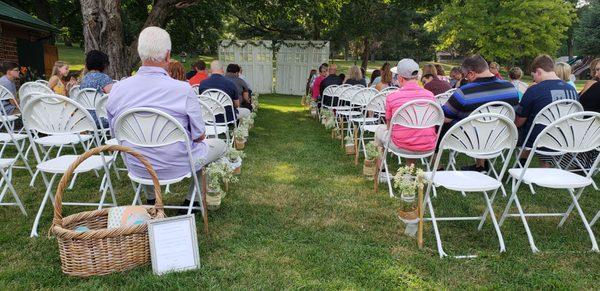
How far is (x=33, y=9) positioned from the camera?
794 inches

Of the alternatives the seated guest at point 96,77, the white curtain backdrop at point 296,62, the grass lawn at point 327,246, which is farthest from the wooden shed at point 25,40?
the grass lawn at point 327,246

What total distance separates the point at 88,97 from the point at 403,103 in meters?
3.62

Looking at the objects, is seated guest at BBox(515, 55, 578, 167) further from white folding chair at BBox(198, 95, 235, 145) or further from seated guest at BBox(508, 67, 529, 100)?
white folding chair at BBox(198, 95, 235, 145)

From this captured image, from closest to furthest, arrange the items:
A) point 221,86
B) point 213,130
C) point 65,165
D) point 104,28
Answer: point 65,165
point 213,130
point 221,86
point 104,28

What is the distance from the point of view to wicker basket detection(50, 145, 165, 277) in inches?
94.7

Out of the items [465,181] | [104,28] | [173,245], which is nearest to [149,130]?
[173,245]

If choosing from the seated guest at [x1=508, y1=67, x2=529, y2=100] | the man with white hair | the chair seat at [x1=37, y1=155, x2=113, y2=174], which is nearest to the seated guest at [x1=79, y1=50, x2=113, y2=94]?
the chair seat at [x1=37, y1=155, x2=113, y2=174]

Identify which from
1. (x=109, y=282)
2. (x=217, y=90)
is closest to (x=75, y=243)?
(x=109, y=282)

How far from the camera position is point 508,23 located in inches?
880

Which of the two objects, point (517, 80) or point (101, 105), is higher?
point (517, 80)

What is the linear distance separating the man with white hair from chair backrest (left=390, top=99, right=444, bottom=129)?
1872 millimetres

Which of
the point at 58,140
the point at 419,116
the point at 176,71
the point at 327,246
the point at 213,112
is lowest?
the point at 327,246

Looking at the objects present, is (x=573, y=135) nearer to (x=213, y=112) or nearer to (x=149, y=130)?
(x=149, y=130)

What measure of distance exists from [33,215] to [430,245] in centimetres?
334
